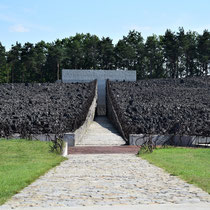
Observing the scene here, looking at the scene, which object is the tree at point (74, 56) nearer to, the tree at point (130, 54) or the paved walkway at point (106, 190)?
the tree at point (130, 54)

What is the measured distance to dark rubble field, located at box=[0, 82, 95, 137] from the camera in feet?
79.9

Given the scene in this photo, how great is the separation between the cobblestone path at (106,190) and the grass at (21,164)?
24cm

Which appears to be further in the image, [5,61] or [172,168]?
[5,61]

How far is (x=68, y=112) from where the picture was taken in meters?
31.0

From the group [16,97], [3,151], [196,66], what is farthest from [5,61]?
[3,151]

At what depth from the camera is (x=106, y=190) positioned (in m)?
7.34

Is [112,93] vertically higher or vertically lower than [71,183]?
higher

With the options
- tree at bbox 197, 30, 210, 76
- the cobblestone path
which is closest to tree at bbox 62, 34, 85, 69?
tree at bbox 197, 30, 210, 76

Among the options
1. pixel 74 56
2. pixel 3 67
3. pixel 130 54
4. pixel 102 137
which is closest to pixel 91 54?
pixel 74 56

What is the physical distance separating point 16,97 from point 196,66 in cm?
6158

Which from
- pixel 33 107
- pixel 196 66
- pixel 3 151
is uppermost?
pixel 196 66

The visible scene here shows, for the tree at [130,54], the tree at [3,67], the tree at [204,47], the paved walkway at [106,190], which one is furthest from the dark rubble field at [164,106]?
the tree at [3,67]

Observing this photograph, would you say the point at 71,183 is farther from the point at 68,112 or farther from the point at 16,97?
the point at 16,97

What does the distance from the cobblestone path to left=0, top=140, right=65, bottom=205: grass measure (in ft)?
0.78
